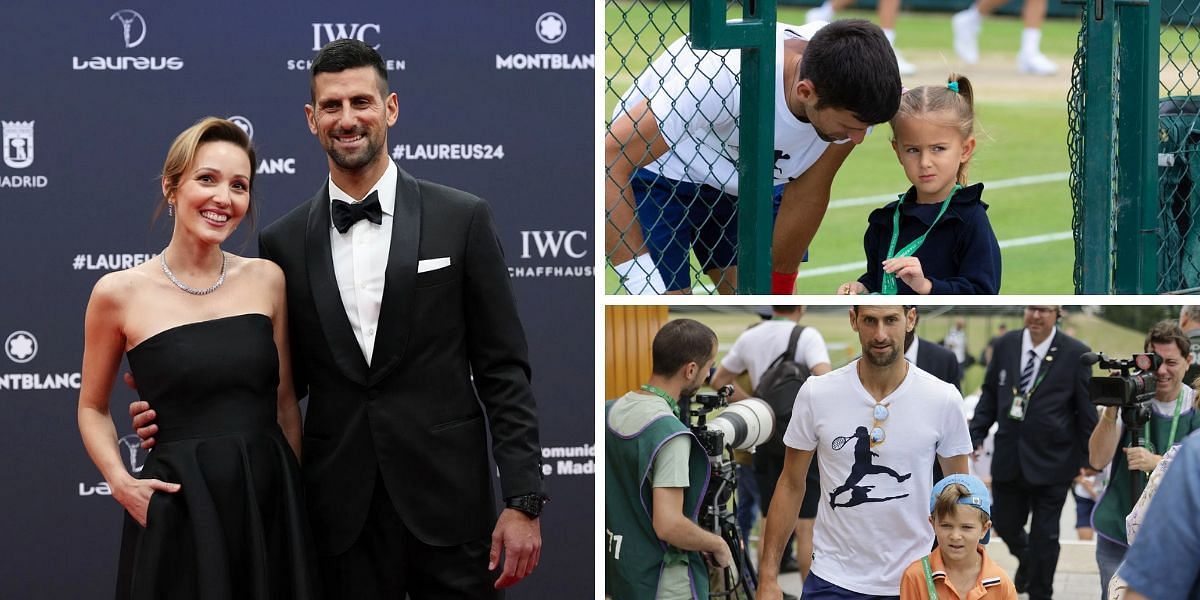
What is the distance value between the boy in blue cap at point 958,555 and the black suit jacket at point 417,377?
938 millimetres

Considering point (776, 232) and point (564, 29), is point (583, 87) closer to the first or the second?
point (564, 29)

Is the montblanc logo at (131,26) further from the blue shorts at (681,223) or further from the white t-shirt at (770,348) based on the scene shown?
the white t-shirt at (770,348)

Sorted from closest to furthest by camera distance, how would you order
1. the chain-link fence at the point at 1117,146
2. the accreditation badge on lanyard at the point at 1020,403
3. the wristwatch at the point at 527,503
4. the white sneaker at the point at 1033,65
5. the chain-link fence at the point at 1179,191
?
the wristwatch at the point at 527,503
the chain-link fence at the point at 1117,146
the accreditation badge on lanyard at the point at 1020,403
the chain-link fence at the point at 1179,191
the white sneaker at the point at 1033,65

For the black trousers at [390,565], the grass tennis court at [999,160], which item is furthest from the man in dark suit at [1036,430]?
the grass tennis court at [999,160]

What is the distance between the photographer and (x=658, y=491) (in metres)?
3.42

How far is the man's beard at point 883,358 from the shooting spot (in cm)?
326

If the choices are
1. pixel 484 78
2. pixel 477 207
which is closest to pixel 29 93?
pixel 484 78

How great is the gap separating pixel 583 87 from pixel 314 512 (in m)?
2.24

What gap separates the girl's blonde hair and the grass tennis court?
14.0 feet

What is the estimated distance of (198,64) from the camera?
16.0 ft

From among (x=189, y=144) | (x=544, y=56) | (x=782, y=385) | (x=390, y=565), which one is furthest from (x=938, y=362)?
(x=544, y=56)

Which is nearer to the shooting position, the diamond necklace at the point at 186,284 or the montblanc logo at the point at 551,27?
the diamond necklace at the point at 186,284

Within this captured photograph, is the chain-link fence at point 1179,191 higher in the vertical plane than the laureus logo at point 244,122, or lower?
lower

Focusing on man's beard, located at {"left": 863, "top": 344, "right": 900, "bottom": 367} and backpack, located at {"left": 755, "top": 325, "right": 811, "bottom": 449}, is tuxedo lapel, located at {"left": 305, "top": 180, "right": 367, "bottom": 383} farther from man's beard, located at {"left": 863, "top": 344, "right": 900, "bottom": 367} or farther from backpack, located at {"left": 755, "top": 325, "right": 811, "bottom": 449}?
man's beard, located at {"left": 863, "top": 344, "right": 900, "bottom": 367}
